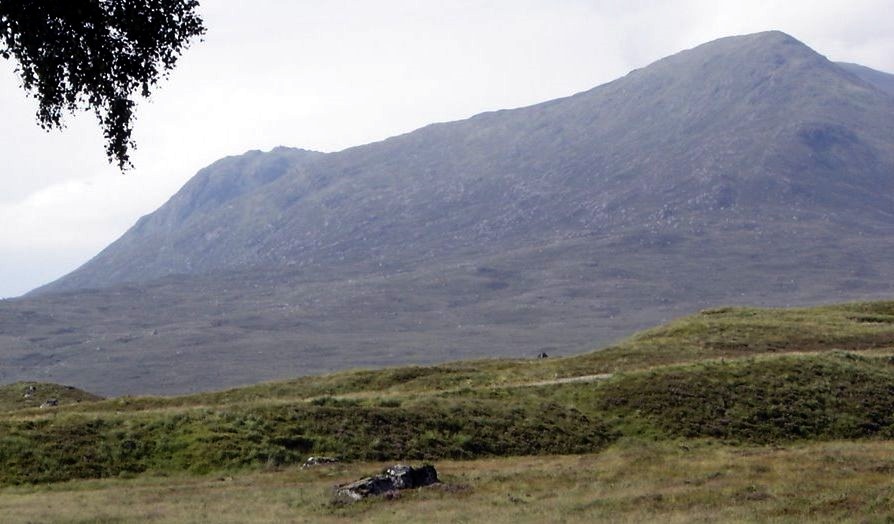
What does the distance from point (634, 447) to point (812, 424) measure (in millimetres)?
9933

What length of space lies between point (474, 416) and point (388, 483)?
16.8 m

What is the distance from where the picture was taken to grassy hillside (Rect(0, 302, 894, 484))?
49.9 metres

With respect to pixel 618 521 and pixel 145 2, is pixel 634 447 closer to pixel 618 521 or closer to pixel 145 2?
pixel 618 521

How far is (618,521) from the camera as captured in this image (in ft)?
106

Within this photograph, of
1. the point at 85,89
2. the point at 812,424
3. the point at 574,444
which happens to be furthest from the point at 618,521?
the point at 812,424

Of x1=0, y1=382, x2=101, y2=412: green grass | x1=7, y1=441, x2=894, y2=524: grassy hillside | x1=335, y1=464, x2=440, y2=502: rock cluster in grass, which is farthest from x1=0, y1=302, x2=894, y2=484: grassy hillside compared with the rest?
x1=0, y1=382, x2=101, y2=412: green grass

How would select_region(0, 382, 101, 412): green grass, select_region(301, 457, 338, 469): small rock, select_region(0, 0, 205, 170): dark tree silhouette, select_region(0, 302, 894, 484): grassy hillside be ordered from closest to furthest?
select_region(0, 0, 205, 170): dark tree silhouette, select_region(301, 457, 338, 469): small rock, select_region(0, 302, 894, 484): grassy hillside, select_region(0, 382, 101, 412): green grass

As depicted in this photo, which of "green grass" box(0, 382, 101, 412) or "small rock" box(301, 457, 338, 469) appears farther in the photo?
"green grass" box(0, 382, 101, 412)

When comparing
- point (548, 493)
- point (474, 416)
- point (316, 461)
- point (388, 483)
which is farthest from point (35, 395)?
point (548, 493)

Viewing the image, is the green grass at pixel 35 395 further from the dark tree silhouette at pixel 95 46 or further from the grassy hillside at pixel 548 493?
the dark tree silhouette at pixel 95 46

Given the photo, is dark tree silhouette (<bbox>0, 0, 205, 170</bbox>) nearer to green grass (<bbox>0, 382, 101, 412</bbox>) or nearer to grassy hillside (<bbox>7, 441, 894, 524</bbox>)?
grassy hillside (<bbox>7, 441, 894, 524</bbox>)

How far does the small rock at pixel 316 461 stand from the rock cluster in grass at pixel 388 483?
25.7 ft

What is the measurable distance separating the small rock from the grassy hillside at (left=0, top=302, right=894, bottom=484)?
1105mm

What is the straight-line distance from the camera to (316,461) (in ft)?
161
